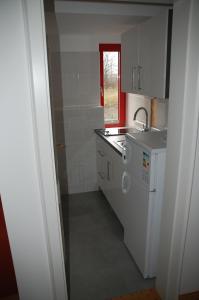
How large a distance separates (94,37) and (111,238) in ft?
8.52

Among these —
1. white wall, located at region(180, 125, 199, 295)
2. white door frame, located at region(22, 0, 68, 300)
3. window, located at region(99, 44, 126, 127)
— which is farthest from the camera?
window, located at region(99, 44, 126, 127)

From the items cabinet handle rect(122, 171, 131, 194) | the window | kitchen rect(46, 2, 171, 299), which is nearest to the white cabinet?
kitchen rect(46, 2, 171, 299)

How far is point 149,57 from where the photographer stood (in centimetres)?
202

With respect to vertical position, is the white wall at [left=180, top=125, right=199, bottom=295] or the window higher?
the window

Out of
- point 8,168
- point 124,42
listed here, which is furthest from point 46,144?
point 124,42

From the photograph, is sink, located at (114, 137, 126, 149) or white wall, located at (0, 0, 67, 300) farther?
sink, located at (114, 137, 126, 149)

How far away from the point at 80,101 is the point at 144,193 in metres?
1.96

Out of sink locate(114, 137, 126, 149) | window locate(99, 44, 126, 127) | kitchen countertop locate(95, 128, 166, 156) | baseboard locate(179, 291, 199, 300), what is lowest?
baseboard locate(179, 291, 199, 300)

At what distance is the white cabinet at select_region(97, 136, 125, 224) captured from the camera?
8.30 ft

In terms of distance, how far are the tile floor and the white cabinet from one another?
23 centimetres

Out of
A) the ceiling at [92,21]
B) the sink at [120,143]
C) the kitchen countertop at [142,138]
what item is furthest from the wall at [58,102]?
the sink at [120,143]

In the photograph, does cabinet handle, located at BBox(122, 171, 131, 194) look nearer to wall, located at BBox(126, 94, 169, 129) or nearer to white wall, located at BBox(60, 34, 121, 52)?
wall, located at BBox(126, 94, 169, 129)

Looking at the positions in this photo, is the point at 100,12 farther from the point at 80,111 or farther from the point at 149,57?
the point at 80,111

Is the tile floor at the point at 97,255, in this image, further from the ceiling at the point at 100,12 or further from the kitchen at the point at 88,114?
the ceiling at the point at 100,12
